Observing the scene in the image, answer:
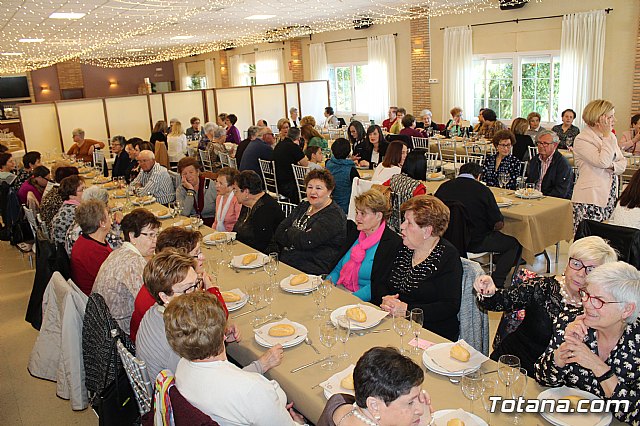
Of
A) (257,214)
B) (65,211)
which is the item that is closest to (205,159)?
(65,211)

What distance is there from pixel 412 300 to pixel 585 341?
121cm

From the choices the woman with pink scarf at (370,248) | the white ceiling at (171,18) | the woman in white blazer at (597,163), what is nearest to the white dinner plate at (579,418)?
the woman with pink scarf at (370,248)

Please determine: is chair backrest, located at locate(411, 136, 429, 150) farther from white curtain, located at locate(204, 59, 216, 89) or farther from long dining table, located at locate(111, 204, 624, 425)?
white curtain, located at locate(204, 59, 216, 89)

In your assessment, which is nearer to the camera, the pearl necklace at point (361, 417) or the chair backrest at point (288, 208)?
the pearl necklace at point (361, 417)

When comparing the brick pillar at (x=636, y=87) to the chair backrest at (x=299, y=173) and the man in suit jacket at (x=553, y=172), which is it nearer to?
the man in suit jacket at (x=553, y=172)

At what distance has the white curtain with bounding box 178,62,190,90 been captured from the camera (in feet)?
86.6

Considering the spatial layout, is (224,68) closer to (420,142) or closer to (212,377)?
(420,142)

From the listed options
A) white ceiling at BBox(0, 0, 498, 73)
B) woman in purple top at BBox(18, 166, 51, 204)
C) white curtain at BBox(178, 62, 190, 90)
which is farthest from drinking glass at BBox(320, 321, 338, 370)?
white curtain at BBox(178, 62, 190, 90)

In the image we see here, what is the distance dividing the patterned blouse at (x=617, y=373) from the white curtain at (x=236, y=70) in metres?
21.3

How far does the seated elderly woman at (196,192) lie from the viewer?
6.27m

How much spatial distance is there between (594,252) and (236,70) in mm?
21570

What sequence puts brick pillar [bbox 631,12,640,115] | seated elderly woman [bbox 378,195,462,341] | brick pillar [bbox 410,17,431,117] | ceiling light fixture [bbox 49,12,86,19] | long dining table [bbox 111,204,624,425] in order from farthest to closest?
brick pillar [bbox 410,17,431,117] < brick pillar [bbox 631,12,640,115] < ceiling light fixture [bbox 49,12,86,19] < seated elderly woman [bbox 378,195,462,341] < long dining table [bbox 111,204,624,425]

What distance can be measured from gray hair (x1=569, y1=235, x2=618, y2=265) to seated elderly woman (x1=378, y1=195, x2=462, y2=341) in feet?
2.57

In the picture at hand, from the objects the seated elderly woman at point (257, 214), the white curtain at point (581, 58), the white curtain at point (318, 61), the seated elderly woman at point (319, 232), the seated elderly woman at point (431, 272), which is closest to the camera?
the seated elderly woman at point (431, 272)
